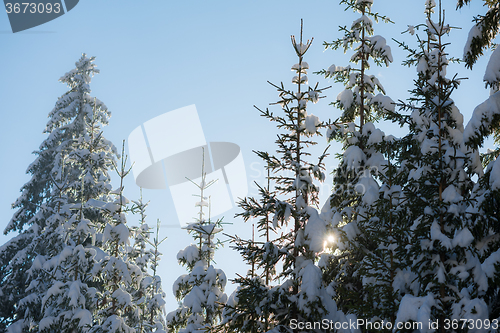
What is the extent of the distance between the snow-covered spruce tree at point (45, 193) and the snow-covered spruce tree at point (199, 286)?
6081 mm

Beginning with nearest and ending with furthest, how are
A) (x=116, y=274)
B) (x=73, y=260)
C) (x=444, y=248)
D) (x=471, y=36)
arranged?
(x=444, y=248)
(x=471, y=36)
(x=116, y=274)
(x=73, y=260)

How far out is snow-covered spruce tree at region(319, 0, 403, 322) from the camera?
9500 millimetres

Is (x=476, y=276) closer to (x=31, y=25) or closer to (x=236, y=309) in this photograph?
(x=236, y=309)

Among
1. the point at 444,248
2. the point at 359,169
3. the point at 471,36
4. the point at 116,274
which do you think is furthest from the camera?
the point at 116,274

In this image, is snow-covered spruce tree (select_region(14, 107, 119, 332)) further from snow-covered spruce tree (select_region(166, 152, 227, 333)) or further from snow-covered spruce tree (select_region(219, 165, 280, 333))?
snow-covered spruce tree (select_region(219, 165, 280, 333))

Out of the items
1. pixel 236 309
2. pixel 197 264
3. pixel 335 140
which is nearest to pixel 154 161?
pixel 197 264

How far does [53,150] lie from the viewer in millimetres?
22688

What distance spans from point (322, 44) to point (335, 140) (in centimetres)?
342

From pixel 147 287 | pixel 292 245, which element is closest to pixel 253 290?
pixel 292 245

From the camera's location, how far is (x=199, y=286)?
12.6 meters

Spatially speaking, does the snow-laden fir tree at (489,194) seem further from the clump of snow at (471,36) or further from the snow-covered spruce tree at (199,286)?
the snow-covered spruce tree at (199,286)

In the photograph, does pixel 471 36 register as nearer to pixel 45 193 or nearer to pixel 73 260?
pixel 73 260

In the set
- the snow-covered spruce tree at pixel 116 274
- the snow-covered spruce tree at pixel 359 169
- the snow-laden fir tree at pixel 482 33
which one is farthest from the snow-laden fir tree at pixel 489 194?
the snow-covered spruce tree at pixel 116 274

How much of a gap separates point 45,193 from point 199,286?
15027mm
